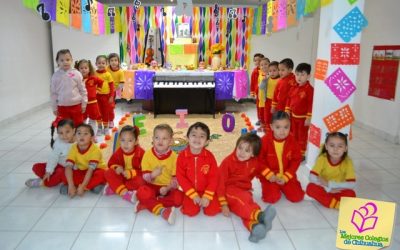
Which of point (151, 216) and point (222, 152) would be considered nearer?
point (151, 216)

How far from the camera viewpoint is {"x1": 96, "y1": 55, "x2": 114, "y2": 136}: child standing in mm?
5551

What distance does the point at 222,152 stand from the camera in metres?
4.70

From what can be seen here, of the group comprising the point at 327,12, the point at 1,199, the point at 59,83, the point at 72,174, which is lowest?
the point at 1,199

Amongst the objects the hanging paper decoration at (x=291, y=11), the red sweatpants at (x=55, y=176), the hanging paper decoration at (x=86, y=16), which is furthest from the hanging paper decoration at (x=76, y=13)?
the hanging paper decoration at (x=291, y=11)

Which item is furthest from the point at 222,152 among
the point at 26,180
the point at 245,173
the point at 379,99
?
the point at 379,99

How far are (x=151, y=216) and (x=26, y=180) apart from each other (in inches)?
61.7

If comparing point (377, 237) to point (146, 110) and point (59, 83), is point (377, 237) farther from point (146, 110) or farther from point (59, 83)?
point (146, 110)

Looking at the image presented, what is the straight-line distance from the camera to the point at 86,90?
484 cm

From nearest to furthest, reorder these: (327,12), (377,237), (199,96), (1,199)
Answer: (377,237) → (1,199) → (327,12) → (199,96)

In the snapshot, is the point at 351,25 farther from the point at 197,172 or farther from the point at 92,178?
the point at 92,178

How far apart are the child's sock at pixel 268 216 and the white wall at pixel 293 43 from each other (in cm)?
603

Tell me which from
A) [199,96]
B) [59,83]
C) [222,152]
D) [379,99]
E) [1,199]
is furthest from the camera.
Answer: [199,96]

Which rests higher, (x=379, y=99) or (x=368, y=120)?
(x=379, y=99)

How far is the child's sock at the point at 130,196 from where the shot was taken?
309 cm
